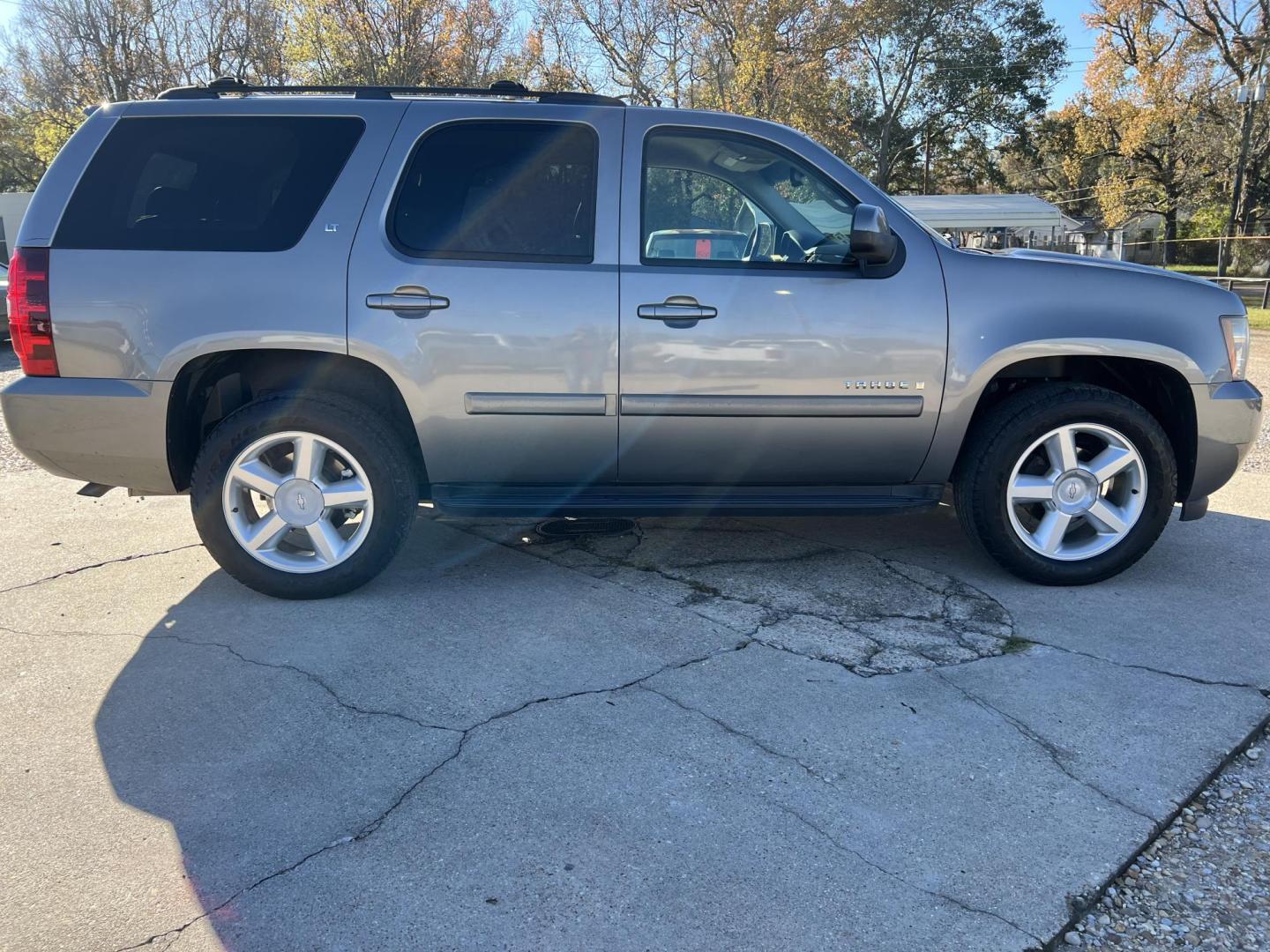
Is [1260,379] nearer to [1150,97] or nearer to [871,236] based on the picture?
[871,236]

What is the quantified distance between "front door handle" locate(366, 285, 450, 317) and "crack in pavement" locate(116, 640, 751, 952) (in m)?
1.46

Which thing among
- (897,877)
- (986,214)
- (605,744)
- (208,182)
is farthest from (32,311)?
(986,214)

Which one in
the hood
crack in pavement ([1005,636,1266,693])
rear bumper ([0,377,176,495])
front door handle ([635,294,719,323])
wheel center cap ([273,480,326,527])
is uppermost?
the hood

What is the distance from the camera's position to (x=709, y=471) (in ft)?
13.1

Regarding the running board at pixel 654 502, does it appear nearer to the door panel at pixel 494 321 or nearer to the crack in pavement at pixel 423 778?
the door panel at pixel 494 321

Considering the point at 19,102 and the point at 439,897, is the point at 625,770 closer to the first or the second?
the point at 439,897

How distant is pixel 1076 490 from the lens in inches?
160

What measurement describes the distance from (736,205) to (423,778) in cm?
265

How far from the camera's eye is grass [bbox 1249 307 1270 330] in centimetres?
1505

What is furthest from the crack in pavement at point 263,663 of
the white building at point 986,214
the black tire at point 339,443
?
the white building at point 986,214

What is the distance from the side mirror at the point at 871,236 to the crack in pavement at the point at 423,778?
1.56 meters

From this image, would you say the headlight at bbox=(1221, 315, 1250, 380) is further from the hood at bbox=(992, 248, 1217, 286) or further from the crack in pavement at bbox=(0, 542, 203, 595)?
the crack in pavement at bbox=(0, 542, 203, 595)

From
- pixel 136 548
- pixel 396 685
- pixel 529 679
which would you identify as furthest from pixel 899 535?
pixel 136 548

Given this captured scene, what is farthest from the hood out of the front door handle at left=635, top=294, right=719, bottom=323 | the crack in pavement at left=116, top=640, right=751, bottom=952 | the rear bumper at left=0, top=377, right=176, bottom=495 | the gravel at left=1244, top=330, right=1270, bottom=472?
the rear bumper at left=0, top=377, right=176, bottom=495
